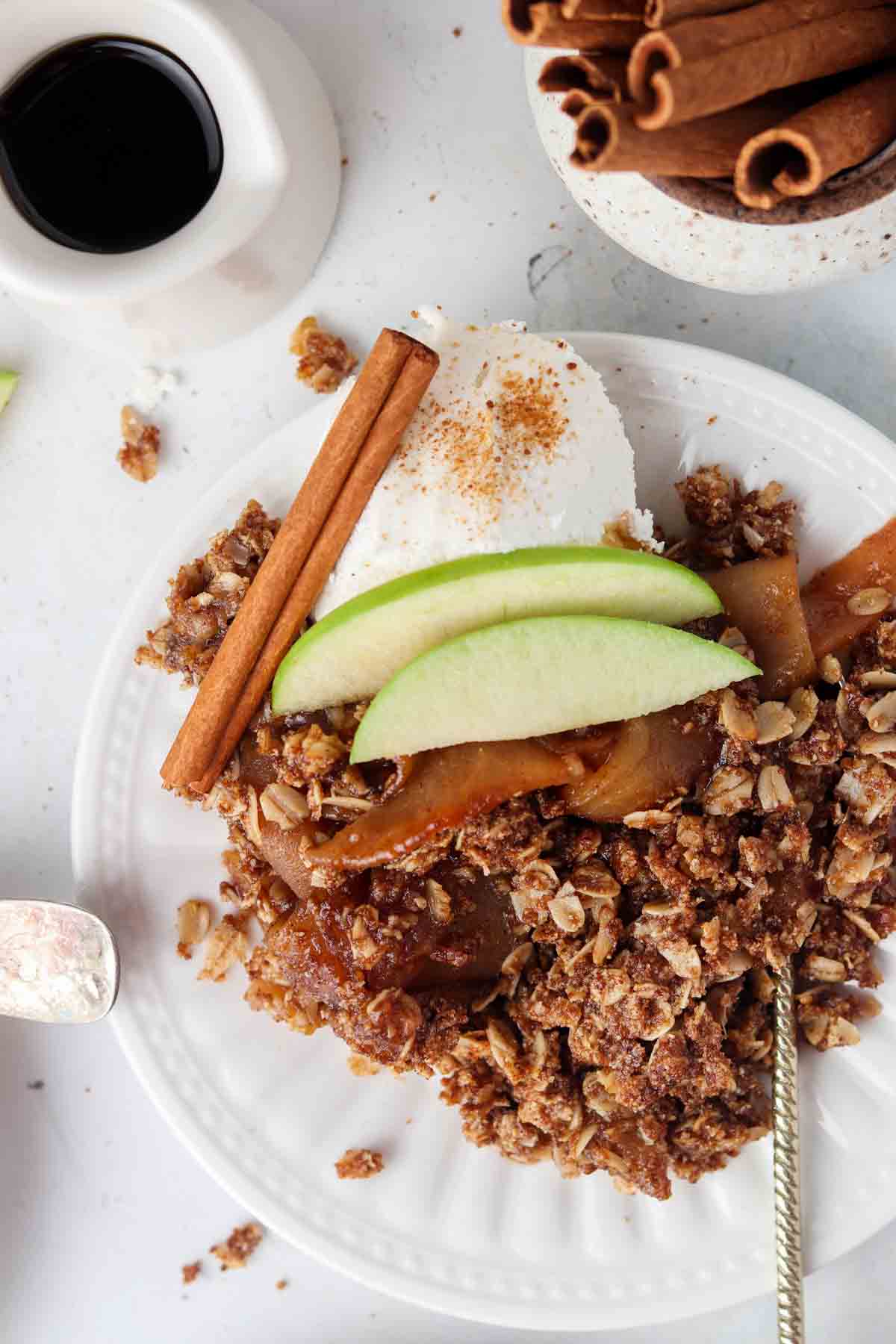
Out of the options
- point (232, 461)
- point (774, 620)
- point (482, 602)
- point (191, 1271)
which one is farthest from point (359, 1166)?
point (232, 461)

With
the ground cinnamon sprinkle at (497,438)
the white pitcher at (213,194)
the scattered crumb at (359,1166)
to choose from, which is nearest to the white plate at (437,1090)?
the scattered crumb at (359,1166)

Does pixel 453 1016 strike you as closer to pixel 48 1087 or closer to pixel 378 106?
pixel 48 1087

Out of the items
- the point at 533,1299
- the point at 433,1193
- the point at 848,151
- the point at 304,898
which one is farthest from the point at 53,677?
the point at 848,151

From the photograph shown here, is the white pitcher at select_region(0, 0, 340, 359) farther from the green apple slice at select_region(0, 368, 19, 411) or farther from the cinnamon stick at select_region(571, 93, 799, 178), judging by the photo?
the cinnamon stick at select_region(571, 93, 799, 178)

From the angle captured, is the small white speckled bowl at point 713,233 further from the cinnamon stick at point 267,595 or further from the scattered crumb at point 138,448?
the scattered crumb at point 138,448

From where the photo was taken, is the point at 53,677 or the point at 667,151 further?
the point at 53,677

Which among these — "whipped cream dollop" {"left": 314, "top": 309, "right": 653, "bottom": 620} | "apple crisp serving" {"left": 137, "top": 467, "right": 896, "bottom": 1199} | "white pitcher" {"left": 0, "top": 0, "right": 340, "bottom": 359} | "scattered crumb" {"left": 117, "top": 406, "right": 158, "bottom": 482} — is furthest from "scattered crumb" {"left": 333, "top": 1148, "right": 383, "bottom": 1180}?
"white pitcher" {"left": 0, "top": 0, "right": 340, "bottom": 359}

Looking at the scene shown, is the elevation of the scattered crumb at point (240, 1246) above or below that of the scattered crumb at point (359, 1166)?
below

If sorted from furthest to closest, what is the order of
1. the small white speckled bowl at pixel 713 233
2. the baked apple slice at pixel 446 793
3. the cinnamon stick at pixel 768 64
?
1. the baked apple slice at pixel 446 793
2. the small white speckled bowl at pixel 713 233
3. the cinnamon stick at pixel 768 64
